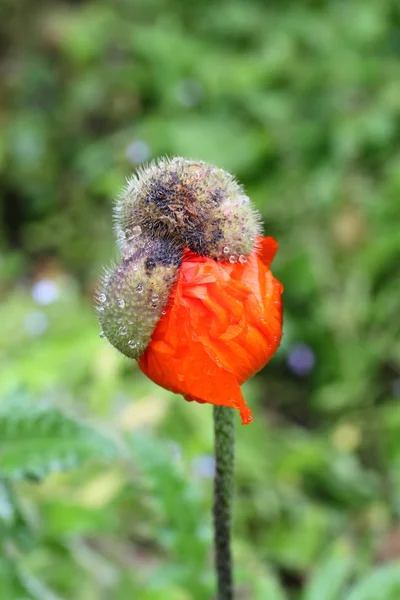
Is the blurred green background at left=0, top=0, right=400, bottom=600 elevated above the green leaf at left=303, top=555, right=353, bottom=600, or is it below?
above

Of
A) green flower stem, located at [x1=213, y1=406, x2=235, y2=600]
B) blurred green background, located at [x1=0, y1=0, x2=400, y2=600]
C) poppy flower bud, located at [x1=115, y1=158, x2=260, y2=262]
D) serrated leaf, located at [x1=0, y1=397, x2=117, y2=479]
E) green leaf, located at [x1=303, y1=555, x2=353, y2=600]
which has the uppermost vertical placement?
blurred green background, located at [x1=0, y1=0, x2=400, y2=600]

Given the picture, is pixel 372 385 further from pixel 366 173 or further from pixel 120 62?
pixel 120 62

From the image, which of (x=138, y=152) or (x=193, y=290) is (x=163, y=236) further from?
(x=138, y=152)

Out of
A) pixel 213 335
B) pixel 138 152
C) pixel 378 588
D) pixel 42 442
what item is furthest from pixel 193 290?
pixel 138 152

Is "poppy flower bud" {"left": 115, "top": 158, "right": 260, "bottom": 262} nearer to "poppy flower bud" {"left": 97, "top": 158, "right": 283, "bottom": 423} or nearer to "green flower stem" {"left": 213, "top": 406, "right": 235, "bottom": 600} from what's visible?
"poppy flower bud" {"left": 97, "top": 158, "right": 283, "bottom": 423}

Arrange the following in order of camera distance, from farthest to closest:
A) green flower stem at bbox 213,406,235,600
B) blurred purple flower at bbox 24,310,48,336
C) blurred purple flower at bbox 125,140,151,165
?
blurred purple flower at bbox 125,140,151,165 → blurred purple flower at bbox 24,310,48,336 → green flower stem at bbox 213,406,235,600

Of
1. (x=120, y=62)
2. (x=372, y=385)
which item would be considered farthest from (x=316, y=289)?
(x=120, y=62)

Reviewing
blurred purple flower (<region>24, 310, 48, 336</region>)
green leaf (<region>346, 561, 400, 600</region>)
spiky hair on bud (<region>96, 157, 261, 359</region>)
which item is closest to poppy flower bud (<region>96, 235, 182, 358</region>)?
spiky hair on bud (<region>96, 157, 261, 359</region>)

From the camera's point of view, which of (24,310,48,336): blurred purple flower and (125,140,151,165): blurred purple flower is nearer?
(24,310,48,336): blurred purple flower
